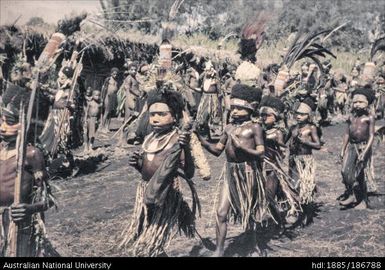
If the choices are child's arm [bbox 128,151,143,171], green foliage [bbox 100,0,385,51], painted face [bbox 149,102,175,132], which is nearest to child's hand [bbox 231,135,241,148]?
painted face [bbox 149,102,175,132]

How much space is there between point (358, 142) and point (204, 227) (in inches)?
94.2

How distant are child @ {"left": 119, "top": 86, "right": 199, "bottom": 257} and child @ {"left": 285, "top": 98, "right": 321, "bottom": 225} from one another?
2328 mm

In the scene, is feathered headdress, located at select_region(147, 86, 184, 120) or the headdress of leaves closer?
feathered headdress, located at select_region(147, 86, 184, 120)

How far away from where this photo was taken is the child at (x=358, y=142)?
20.9 ft

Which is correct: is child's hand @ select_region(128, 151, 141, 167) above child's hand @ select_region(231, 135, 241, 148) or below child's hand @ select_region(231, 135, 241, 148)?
below

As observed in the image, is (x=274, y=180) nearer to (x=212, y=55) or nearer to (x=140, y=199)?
(x=140, y=199)

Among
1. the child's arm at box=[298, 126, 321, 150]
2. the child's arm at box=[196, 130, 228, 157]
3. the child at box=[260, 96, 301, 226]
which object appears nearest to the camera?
the child's arm at box=[196, 130, 228, 157]

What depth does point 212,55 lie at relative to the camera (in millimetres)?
16453

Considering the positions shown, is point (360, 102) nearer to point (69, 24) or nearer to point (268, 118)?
point (268, 118)

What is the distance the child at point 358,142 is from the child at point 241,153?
2189mm

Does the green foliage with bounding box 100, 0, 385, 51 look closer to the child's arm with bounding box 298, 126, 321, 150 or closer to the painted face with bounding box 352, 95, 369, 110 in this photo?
the painted face with bounding box 352, 95, 369, 110

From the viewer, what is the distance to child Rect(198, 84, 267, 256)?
15.3 ft
